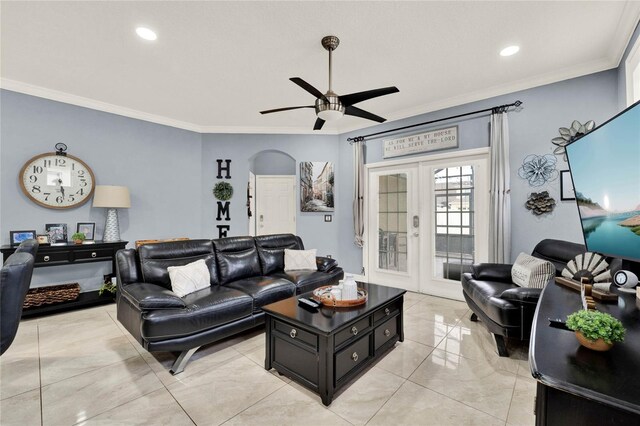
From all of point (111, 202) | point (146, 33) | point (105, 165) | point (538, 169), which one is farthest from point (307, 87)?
point (105, 165)

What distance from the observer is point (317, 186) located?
527 cm

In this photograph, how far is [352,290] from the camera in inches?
90.0

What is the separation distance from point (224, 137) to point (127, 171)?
1.66 m

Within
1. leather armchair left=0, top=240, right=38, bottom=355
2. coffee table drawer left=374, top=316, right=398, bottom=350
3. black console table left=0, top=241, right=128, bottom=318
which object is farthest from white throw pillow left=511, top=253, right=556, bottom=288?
black console table left=0, top=241, right=128, bottom=318

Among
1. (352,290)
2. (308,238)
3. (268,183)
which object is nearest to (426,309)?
(352,290)

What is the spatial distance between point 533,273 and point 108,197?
5036 mm

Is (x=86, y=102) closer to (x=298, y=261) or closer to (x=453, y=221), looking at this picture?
(x=298, y=261)

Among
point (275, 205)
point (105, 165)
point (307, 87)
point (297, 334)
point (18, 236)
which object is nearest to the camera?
point (297, 334)

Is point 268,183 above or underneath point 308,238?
above

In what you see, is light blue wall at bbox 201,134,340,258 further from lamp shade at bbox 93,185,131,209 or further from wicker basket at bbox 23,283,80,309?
wicker basket at bbox 23,283,80,309

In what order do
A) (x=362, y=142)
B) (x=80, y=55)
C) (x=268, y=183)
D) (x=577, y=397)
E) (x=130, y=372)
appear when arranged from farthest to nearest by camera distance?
(x=268, y=183), (x=362, y=142), (x=80, y=55), (x=130, y=372), (x=577, y=397)

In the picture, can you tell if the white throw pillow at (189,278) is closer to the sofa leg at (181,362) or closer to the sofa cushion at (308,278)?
the sofa leg at (181,362)

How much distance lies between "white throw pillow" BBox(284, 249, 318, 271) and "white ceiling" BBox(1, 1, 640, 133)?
7.10 feet

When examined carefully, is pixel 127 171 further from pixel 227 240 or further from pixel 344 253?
pixel 344 253
